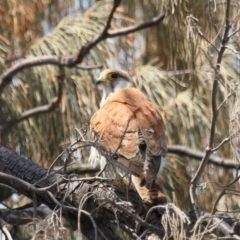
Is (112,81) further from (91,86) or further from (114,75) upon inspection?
(91,86)

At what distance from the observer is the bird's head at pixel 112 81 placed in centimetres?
470

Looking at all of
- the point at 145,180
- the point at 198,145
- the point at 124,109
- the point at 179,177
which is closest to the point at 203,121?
the point at 198,145

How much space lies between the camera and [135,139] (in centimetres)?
365

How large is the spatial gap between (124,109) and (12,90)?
134cm

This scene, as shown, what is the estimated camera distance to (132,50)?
5.88 metres

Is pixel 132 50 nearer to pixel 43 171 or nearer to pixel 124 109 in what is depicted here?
pixel 124 109

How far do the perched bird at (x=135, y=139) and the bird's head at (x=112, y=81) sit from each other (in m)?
0.25

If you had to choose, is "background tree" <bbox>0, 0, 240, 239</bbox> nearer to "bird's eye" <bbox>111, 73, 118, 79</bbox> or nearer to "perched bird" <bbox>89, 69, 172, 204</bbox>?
"bird's eye" <bbox>111, 73, 118, 79</bbox>

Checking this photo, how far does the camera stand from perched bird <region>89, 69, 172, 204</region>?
3.48 meters

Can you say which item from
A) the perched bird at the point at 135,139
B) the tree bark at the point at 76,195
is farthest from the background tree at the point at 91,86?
the tree bark at the point at 76,195

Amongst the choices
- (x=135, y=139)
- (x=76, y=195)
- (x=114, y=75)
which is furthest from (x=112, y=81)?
(x=76, y=195)

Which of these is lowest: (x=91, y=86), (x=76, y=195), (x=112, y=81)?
(x=76, y=195)

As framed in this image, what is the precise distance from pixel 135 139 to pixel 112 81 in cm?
112

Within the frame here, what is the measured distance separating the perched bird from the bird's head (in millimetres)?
246
